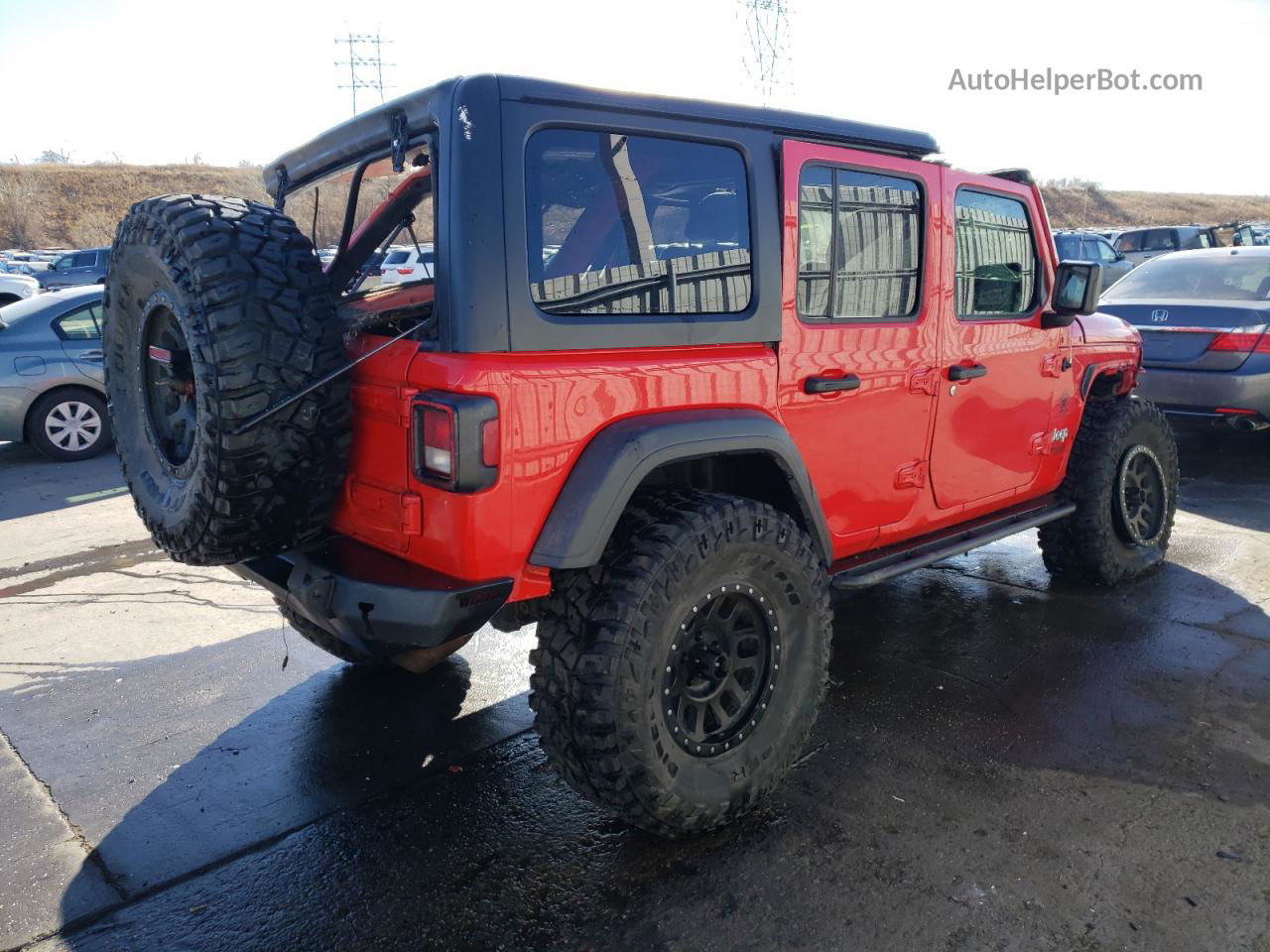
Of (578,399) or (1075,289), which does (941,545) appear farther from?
(578,399)

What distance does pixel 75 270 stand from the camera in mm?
23828

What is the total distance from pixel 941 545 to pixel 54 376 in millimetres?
7683

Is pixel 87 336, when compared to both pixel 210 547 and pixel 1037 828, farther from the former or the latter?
pixel 1037 828

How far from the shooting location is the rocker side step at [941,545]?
335 cm

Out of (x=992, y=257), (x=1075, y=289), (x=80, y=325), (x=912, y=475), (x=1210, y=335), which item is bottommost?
(x=912, y=475)

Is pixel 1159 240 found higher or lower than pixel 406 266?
higher

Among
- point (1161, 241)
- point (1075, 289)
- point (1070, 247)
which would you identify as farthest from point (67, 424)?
point (1161, 241)

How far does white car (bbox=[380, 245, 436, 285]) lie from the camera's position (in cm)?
298

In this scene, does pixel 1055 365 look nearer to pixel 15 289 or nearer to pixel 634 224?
pixel 634 224

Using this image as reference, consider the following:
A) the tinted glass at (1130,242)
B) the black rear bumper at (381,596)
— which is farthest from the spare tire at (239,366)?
the tinted glass at (1130,242)

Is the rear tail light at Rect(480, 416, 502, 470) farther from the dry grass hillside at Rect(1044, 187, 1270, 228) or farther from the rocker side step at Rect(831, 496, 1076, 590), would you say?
the dry grass hillside at Rect(1044, 187, 1270, 228)

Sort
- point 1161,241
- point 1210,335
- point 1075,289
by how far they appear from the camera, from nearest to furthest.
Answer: point 1075,289 → point 1210,335 → point 1161,241

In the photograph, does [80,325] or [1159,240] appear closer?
[80,325]

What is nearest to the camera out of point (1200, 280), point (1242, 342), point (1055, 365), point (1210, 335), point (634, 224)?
point (634, 224)
